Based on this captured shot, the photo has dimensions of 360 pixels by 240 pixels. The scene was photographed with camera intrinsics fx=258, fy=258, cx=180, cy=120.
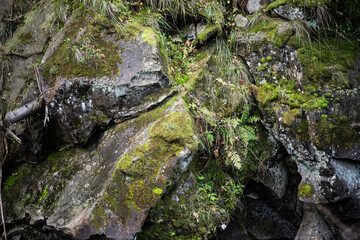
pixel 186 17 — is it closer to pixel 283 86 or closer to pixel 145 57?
pixel 145 57

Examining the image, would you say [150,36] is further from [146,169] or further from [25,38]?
[25,38]

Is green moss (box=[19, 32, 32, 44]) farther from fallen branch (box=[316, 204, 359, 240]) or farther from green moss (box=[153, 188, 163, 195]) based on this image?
fallen branch (box=[316, 204, 359, 240])

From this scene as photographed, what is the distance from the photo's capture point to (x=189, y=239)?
142 inches

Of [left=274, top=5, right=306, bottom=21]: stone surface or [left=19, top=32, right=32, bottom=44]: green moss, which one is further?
[left=19, top=32, right=32, bottom=44]: green moss

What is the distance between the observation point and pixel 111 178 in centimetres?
338

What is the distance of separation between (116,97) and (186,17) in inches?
98.1

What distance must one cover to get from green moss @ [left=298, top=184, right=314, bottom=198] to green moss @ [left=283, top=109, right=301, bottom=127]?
980 mm

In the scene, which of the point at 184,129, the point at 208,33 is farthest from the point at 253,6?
the point at 184,129

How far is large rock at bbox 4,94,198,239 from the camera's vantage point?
10.5 feet

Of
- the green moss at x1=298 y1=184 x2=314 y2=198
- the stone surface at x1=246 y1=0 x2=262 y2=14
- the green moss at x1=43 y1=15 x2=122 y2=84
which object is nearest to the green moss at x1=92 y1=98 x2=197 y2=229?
the green moss at x1=43 y1=15 x2=122 y2=84

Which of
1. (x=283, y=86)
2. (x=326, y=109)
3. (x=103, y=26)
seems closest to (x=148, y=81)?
(x=103, y=26)

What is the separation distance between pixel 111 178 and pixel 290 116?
2947 mm

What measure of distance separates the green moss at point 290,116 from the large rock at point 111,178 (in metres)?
1.61

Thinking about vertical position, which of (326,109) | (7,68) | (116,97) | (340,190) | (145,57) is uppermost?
(7,68)
